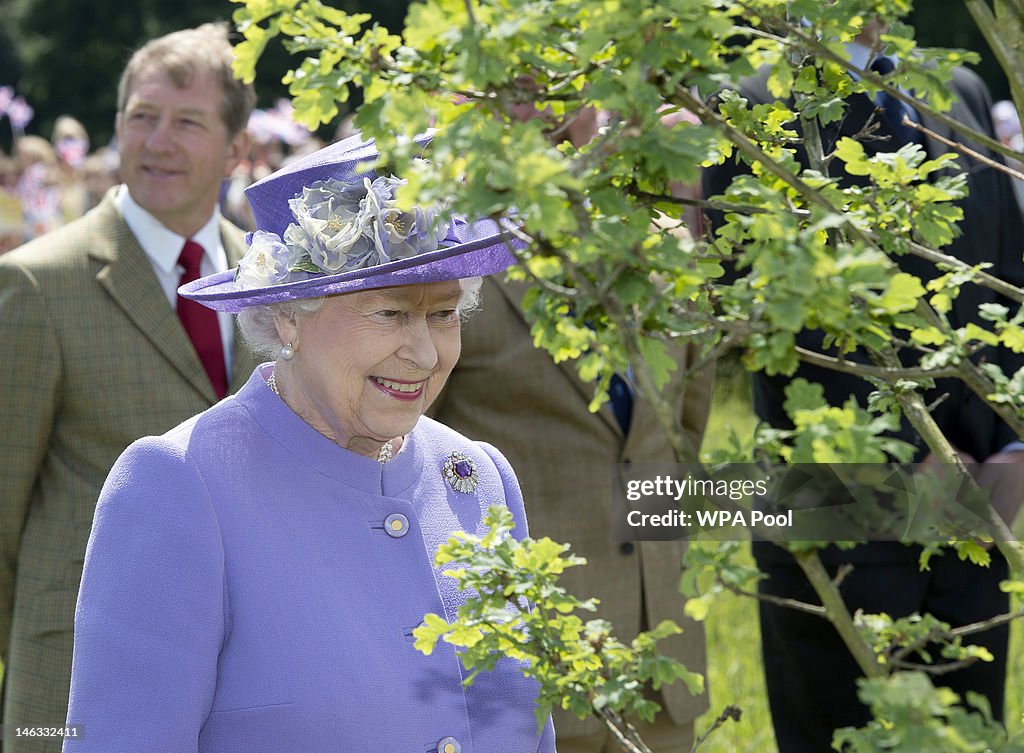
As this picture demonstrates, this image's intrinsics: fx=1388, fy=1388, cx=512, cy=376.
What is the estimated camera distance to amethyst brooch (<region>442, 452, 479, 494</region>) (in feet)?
8.68

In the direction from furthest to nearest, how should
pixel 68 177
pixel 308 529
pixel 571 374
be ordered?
pixel 68 177 → pixel 571 374 → pixel 308 529

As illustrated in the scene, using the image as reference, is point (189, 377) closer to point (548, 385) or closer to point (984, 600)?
point (548, 385)

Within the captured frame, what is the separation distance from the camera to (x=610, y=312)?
1449 mm

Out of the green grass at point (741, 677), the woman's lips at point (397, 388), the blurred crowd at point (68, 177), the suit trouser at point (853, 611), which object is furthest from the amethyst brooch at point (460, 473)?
the blurred crowd at point (68, 177)

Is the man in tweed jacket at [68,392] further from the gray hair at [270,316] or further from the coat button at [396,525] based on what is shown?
the coat button at [396,525]

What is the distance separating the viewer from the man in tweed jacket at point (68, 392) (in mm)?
3627

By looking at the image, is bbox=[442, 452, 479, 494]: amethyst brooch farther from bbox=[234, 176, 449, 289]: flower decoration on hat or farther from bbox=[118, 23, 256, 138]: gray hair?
bbox=[118, 23, 256, 138]: gray hair

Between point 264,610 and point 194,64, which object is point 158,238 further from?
point 264,610

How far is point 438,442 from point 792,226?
138cm

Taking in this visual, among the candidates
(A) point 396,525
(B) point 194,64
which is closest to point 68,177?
(B) point 194,64

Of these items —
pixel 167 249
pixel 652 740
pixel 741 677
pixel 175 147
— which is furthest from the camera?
pixel 741 677

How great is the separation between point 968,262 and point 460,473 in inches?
63.7

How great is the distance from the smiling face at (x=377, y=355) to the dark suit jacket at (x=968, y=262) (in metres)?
1.26

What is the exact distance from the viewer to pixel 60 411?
3.73m
